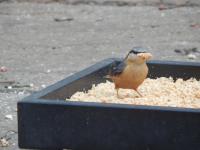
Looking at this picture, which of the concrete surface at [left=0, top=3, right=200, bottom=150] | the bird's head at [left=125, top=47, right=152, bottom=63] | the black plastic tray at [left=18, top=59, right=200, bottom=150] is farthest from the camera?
the concrete surface at [left=0, top=3, right=200, bottom=150]

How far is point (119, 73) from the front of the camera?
2785 millimetres

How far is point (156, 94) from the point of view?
2947 millimetres

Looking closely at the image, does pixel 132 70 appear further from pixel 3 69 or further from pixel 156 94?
pixel 3 69

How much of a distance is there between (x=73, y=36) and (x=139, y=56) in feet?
12.5

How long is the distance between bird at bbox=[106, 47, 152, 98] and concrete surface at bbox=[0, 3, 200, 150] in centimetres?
133

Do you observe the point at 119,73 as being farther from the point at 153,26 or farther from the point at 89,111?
the point at 153,26

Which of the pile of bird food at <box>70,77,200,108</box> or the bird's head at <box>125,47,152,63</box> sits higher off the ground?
the bird's head at <box>125,47,152,63</box>

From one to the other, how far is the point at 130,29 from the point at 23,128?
14.9 ft

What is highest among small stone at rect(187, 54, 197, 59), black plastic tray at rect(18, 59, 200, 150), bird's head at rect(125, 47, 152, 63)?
bird's head at rect(125, 47, 152, 63)

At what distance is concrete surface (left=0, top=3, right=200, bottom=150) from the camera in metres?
5.16

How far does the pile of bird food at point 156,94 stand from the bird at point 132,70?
0.07 metres

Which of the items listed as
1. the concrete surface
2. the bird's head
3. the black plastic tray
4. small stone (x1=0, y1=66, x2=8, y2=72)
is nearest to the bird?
the bird's head

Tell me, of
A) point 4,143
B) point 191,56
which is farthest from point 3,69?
point 4,143

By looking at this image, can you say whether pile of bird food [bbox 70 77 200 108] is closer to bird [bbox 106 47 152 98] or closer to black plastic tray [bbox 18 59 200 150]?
bird [bbox 106 47 152 98]
